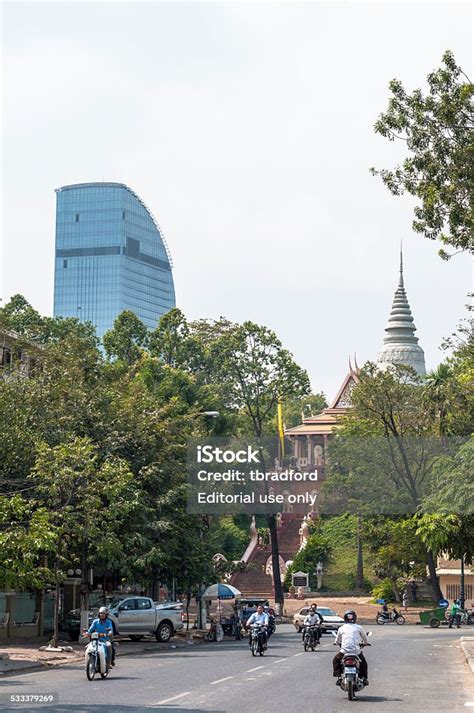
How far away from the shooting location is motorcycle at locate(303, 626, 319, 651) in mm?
35250

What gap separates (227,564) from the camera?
50.6 metres

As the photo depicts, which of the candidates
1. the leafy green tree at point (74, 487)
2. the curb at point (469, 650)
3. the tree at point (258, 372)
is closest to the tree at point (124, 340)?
the tree at point (258, 372)

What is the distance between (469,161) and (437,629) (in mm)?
37843

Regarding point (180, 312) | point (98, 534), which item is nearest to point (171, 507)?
point (98, 534)

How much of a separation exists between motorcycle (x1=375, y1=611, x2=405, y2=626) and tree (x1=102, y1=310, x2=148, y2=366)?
28252mm

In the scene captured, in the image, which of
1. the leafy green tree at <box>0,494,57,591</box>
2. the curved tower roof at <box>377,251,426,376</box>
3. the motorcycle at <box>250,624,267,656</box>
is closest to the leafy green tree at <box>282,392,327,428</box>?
the curved tower roof at <box>377,251,426,376</box>

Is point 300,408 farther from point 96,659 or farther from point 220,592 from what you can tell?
point 96,659

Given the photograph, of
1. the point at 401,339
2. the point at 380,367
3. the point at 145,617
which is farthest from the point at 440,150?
the point at 401,339

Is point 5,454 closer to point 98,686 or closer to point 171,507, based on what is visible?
point 171,507

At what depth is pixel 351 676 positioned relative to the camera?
19.4m

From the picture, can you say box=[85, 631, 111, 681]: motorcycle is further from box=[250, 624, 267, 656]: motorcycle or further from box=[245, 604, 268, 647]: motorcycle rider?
box=[245, 604, 268, 647]: motorcycle rider

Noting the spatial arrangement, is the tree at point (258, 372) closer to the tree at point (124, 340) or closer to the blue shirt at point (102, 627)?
the tree at point (124, 340)

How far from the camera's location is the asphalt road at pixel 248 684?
18.1 metres

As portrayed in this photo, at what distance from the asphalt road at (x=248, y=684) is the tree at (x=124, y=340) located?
48.0 metres
